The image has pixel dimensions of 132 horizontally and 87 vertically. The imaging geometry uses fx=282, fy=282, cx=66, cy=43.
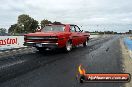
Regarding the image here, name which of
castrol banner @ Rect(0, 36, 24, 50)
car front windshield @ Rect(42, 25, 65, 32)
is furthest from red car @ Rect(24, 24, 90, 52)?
castrol banner @ Rect(0, 36, 24, 50)

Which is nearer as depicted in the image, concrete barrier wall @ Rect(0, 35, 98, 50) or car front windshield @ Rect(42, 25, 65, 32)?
car front windshield @ Rect(42, 25, 65, 32)

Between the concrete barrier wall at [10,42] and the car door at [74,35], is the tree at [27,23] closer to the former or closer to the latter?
the concrete barrier wall at [10,42]

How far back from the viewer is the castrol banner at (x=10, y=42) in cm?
1978

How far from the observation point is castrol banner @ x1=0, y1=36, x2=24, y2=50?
19781 mm

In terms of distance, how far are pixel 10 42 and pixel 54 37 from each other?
6283 mm

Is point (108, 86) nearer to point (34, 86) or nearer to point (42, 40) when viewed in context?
point (34, 86)

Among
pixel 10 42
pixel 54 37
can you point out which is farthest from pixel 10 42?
pixel 54 37

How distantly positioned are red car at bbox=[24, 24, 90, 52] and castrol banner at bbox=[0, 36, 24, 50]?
10.7 ft

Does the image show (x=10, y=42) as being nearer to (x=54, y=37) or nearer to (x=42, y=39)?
(x=42, y=39)

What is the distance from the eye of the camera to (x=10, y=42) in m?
21.0

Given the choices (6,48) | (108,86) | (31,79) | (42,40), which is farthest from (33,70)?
(6,48)

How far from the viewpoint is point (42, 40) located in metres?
16.0
